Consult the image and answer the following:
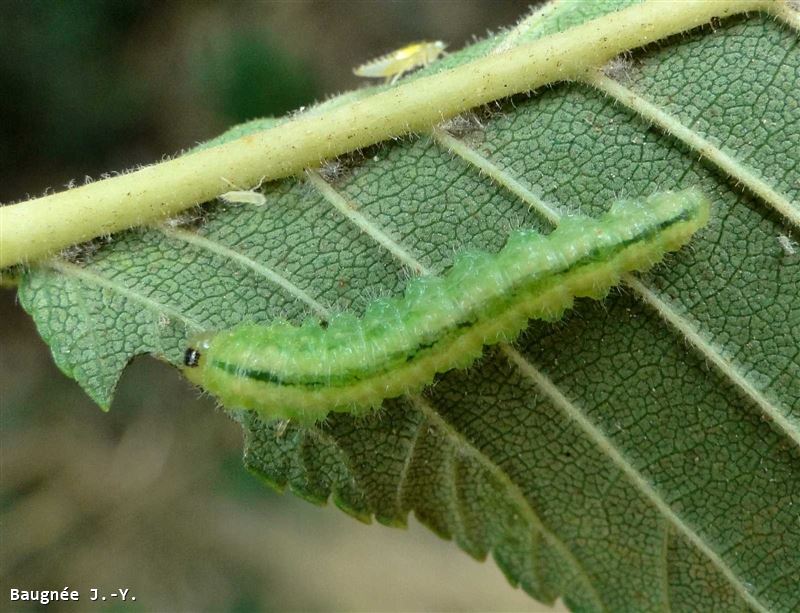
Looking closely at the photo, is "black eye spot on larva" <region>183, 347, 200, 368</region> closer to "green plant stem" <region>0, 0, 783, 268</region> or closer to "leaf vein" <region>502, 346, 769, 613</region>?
"green plant stem" <region>0, 0, 783, 268</region>

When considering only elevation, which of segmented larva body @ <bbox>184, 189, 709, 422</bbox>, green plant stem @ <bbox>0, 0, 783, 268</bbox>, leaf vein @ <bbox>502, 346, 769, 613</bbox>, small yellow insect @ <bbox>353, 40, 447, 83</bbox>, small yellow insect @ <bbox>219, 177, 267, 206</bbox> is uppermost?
small yellow insect @ <bbox>353, 40, 447, 83</bbox>

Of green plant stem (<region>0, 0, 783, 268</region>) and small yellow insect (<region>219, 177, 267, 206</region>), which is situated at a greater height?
green plant stem (<region>0, 0, 783, 268</region>)

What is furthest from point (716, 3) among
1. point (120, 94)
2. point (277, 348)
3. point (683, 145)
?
point (120, 94)

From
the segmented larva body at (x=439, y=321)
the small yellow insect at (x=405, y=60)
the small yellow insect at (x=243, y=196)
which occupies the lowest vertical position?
the segmented larva body at (x=439, y=321)

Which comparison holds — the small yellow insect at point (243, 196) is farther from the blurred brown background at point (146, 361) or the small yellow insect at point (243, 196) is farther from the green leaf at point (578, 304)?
the blurred brown background at point (146, 361)

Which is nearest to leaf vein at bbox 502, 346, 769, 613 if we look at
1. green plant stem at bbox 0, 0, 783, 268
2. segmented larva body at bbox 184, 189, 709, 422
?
segmented larva body at bbox 184, 189, 709, 422

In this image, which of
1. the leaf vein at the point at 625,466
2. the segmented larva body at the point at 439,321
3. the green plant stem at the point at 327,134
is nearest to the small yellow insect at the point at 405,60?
the green plant stem at the point at 327,134
